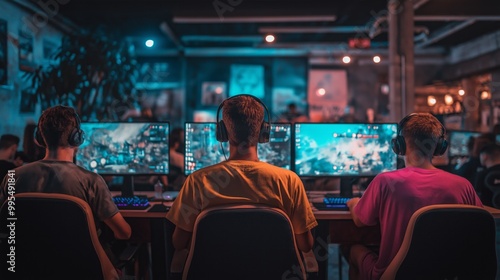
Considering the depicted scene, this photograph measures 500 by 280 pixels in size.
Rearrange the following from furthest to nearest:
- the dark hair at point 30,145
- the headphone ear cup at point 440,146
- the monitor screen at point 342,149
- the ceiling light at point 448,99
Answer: the ceiling light at point 448,99 → the dark hair at point 30,145 → the monitor screen at point 342,149 → the headphone ear cup at point 440,146

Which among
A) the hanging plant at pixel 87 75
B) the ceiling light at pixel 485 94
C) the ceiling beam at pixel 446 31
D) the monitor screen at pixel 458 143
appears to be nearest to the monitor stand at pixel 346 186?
the monitor screen at pixel 458 143

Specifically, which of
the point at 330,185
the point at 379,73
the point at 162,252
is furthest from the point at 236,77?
the point at 162,252

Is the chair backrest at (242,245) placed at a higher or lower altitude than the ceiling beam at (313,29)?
lower

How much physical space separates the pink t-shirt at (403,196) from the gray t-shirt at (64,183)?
1.25 m

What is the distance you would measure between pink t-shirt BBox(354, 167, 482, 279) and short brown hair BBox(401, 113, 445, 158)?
0.12 metres

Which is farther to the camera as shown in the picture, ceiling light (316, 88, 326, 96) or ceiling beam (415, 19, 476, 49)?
ceiling light (316, 88, 326, 96)

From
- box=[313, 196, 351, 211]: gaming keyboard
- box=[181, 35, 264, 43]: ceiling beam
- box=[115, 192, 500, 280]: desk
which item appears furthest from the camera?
box=[181, 35, 264, 43]: ceiling beam

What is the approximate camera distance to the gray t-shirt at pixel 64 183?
206 centimetres

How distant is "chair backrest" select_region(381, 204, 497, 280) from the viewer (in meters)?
1.80

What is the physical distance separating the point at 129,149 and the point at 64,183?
3.72ft

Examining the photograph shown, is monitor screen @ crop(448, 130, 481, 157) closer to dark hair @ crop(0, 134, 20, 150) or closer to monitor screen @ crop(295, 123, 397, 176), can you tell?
monitor screen @ crop(295, 123, 397, 176)

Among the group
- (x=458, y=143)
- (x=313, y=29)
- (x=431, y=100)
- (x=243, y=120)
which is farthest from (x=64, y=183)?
(x=431, y=100)

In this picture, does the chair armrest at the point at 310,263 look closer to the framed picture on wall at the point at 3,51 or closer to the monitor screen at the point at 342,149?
the monitor screen at the point at 342,149

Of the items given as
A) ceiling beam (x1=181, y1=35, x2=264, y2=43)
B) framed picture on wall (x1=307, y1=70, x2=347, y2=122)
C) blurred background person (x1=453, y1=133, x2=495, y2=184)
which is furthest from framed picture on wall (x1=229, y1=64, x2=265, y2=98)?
blurred background person (x1=453, y1=133, x2=495, y2=184)
